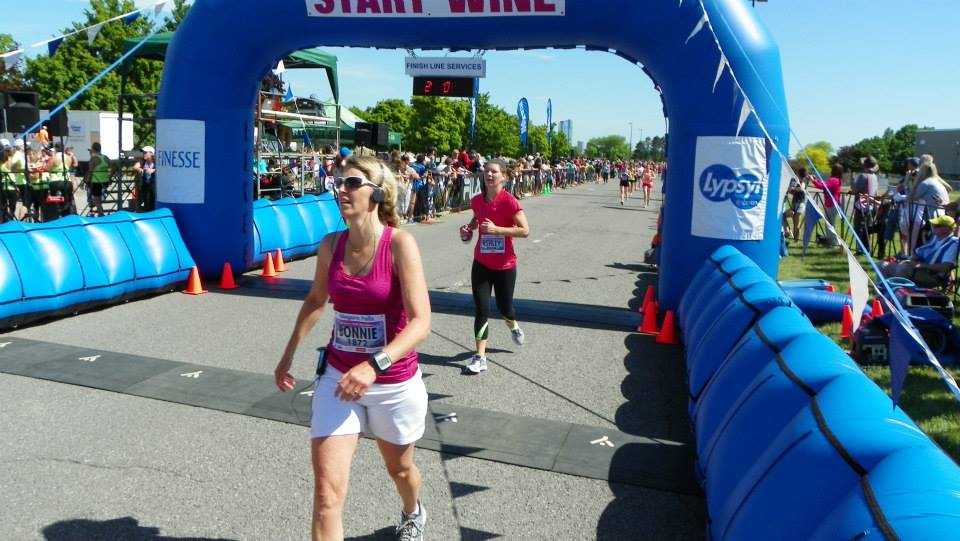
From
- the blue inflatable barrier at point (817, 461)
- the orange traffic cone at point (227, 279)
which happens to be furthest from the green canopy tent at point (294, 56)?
the blue inflatable barrier at point (817, 461)

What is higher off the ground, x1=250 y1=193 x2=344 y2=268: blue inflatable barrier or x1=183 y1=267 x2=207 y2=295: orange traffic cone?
x1=250 y1=193 x2=344 y2=268: blue inflatable barrier

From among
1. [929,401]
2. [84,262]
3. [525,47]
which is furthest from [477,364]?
[84,262]

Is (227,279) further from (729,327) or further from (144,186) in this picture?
(729,327)

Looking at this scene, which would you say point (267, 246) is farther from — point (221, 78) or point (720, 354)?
point (720, 354)

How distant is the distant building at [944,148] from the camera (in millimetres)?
66500

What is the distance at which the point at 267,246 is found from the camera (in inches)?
480

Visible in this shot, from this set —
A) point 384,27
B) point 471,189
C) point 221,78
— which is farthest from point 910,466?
point 471,189

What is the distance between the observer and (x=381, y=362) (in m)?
2.95

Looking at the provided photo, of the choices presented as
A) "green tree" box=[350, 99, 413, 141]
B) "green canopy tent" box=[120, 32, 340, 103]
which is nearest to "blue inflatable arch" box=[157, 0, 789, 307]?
"green canopy tent" box=[120, 32, 340, 103]

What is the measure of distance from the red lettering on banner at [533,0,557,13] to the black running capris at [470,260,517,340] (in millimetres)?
3474

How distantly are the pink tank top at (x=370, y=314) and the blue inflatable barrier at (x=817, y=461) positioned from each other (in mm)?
1465

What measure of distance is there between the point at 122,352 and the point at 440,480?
4.03 metres

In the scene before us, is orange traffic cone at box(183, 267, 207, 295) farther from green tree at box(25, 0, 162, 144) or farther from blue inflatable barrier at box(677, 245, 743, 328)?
green tree at box(25, 0, 162, 144)

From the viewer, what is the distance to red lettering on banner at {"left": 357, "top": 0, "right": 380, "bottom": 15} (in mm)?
9164
